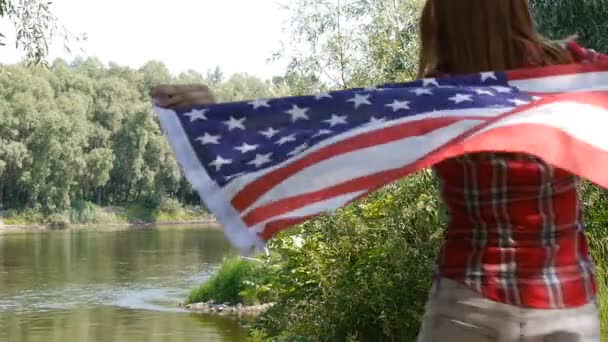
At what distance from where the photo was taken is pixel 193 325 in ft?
59.3

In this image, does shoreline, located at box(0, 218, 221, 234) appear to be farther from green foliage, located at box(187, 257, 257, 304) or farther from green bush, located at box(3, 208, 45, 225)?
green foliage, located at box(187, 257, 257, 304)

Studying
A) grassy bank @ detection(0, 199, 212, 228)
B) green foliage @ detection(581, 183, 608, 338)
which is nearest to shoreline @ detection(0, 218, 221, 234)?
grassy bank @ detection(0, 199, 212, 228)

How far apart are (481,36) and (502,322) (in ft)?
1.46

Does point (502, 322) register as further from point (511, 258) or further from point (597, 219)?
point (597, 219)

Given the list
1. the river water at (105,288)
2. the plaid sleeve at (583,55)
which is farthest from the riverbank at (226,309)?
the plaid sleeve at (583,55)

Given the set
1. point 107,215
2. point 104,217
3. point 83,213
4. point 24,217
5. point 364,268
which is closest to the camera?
point 364,268

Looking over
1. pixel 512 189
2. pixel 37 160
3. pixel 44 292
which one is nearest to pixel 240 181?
pixel 512 189

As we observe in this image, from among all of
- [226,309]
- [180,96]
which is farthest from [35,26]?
[226,309]

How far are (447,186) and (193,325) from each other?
1690 centimetres

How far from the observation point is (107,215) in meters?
51.1

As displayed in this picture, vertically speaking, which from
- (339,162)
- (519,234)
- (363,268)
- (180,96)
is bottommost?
(363,268)

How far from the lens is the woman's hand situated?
5.65 ft

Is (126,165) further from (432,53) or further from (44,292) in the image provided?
(432,53)

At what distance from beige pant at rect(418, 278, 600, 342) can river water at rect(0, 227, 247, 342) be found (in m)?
15.0
